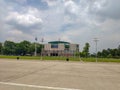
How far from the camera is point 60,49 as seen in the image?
137375 mm

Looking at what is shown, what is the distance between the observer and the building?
444ft

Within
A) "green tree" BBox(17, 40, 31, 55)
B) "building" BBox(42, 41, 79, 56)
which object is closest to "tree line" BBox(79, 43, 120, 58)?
"building" BBox(42, 41, 79, 56)

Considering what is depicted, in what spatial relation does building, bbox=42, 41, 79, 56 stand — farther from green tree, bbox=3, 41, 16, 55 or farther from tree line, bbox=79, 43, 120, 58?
green tree, bbox=3, 41, 16, 55

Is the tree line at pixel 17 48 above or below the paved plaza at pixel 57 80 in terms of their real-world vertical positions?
above

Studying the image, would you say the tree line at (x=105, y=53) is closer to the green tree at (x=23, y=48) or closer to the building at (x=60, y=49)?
the building at (x=60, y=49)

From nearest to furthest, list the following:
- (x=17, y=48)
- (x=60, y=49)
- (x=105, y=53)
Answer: (x=105, y=53), (x=60, y=49), (x=17, y=48)

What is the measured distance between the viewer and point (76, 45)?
136 meters

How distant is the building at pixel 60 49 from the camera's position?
444 feet

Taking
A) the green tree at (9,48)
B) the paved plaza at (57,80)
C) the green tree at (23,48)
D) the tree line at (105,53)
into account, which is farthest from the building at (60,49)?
the paved plaza at (57,80)

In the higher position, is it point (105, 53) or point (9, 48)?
point (9, 48)

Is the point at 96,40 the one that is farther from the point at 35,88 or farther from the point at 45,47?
the point at 45,47

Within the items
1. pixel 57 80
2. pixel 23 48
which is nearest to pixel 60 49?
pixel 23 48

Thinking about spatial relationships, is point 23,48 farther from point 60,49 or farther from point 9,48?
point 60,49

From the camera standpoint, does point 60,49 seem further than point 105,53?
Yes
